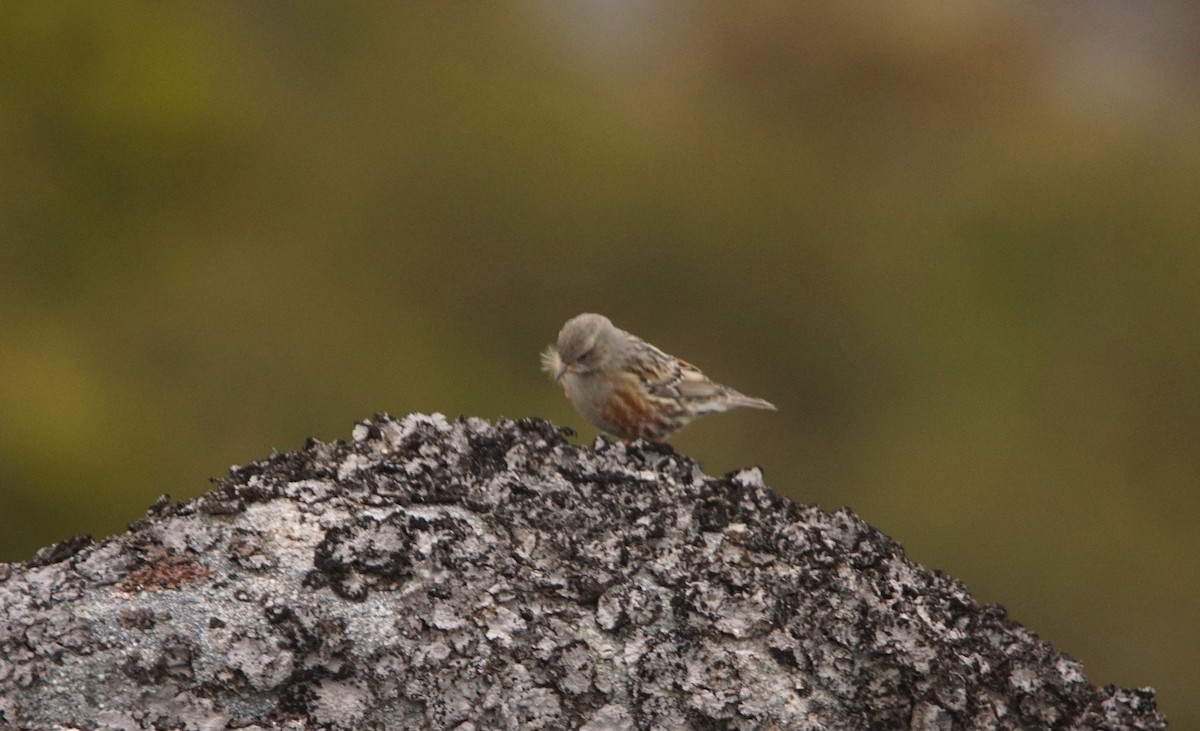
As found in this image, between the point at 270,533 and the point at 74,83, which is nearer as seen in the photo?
the point at 270,533

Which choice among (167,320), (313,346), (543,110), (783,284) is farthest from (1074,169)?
(167,320)

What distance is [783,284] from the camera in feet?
30.5

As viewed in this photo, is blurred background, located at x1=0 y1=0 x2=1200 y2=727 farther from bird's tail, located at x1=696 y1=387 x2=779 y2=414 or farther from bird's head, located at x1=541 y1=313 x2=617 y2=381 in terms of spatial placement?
bird's head, located at x1=541 y1=313 x2=617 y2=381

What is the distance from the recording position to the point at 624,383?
264 inches

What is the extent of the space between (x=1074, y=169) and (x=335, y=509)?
7.71m

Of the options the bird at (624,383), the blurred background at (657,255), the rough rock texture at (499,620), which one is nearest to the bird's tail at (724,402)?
the bird at (624,383)

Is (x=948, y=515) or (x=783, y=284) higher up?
(x=783, y=284)

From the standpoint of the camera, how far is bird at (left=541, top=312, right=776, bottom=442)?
6.64 metres

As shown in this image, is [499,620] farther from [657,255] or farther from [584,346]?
[657,255]

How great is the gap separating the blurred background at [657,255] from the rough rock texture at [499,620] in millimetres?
4004

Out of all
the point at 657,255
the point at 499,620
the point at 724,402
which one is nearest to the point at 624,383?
the point at 724,402

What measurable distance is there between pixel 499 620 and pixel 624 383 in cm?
326

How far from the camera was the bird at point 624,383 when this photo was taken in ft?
21.8

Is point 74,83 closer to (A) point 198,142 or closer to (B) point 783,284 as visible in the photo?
(A) point 198,142
